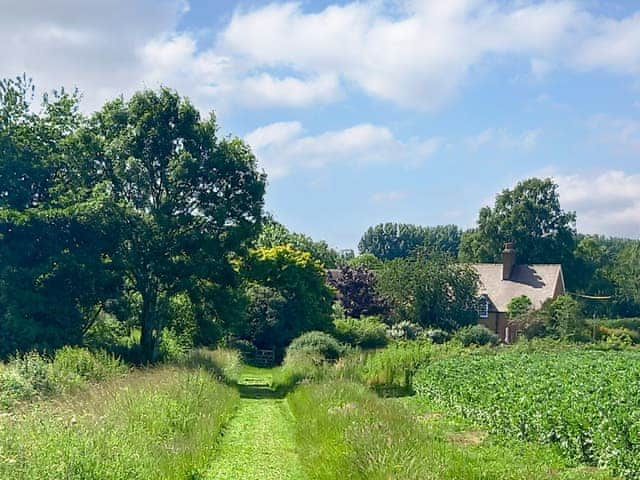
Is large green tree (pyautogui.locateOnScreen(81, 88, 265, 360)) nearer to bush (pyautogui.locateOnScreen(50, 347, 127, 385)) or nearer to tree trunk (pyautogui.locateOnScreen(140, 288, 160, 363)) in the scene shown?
tree trunk (pyautogui.locateOnScreen(140, 288, 160, 363))

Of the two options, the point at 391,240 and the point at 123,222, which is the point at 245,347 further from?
the point at 391,240

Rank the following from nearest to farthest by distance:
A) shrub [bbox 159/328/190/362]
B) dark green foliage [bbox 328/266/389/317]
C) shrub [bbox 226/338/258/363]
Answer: shrub [bbox 159/328/190/362], shrub [bbox 226/338/258/363], dark green foliage [bbox 328/266/389/317]

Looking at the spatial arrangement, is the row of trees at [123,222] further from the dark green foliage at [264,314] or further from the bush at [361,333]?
the bush at [361,333]

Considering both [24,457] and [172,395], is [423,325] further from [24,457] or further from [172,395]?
[24,457]

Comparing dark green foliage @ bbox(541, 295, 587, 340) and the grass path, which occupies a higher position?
dark green foliage @ bbox(541, 295, 587, 340)

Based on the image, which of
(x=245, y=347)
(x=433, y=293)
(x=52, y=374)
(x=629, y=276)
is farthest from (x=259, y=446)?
(x=629, y=276)

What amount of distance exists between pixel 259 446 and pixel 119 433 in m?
5.22

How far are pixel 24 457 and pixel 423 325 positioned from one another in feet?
134

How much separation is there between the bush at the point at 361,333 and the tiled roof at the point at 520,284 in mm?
15137

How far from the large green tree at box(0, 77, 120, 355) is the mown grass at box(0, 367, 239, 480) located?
410 inches

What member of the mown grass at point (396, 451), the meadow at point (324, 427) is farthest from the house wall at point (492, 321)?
the mown grass at point (396, 451)

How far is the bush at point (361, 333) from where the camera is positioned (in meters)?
41.0

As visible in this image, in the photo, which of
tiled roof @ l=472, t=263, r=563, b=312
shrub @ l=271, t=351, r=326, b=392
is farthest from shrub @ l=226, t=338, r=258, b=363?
tiled roof @ l=472, t=263, r=563, b=312

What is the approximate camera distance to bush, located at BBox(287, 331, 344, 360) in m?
32.7
